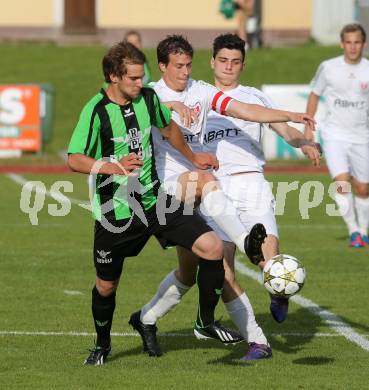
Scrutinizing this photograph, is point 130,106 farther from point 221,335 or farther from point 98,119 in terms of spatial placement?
point 221,335

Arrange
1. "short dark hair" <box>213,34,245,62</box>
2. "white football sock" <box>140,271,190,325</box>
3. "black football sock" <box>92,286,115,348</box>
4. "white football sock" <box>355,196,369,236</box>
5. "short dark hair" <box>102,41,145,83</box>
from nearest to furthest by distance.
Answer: "short dark hair" <box>102,41,145,83</box>
"black football sock" <box>92,286,115,348</box>
"white football sock" <box>140,271,190,325</box>
"short dark hair" <box>213,34,245,62</box>
"white football sock" <box>355,196,369,236</box>

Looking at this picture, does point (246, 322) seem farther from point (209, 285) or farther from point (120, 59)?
point (120, 59)

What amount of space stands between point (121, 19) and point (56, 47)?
2.82 metres

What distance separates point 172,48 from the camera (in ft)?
27.7

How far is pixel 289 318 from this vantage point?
10125 millimetres

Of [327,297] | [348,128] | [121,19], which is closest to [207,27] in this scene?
[121,19]

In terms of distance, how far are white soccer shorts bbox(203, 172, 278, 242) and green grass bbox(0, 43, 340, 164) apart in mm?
21250

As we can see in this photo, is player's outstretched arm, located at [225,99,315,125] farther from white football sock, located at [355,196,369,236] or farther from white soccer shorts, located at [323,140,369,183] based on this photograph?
white football sock, located at [355,196,369,236]

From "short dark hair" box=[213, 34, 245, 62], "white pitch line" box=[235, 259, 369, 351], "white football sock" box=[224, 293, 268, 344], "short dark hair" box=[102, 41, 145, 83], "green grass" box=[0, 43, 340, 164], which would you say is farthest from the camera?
"green grass" box=[0, 43, 340, 164]

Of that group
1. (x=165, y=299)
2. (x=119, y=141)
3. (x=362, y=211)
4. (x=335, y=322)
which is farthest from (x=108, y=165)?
(x=362, y=211)

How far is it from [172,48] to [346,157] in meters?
6.26

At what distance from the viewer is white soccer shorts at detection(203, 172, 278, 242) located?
29.1 feet

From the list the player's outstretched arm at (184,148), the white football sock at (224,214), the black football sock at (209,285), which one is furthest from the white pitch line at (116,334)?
the player's outstretched arm at (184,148)

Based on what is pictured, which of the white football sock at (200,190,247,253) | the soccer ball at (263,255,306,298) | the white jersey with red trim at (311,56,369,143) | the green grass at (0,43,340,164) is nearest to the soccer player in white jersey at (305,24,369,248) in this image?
the white jersey with red trim at (311,56,369,143)
